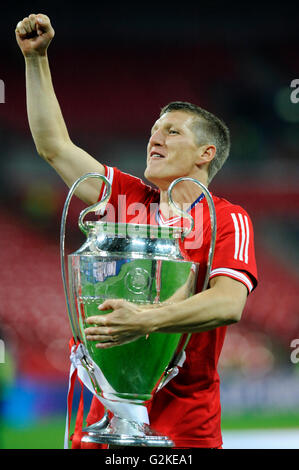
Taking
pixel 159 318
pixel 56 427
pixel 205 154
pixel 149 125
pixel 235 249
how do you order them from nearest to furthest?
pixel 159 318 → pixel 235 249 → pixel 205 154 → pixel 56 427 → pixel 149 125

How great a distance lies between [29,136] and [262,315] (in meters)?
1.58

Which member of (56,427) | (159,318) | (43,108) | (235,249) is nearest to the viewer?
(159,318)

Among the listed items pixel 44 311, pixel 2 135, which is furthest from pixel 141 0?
pixel 44 311

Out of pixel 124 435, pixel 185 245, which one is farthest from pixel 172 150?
pixel 124 435

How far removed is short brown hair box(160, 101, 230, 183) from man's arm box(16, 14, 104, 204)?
214mm

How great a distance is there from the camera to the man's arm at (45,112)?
42.3 inches

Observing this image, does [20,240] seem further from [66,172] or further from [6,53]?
[66,172]

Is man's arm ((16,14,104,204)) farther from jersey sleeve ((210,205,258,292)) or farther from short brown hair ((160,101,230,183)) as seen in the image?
jersey sleeve ((210,205,258,292))

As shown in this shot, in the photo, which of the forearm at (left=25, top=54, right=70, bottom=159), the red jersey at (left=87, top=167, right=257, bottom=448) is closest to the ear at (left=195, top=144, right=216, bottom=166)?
the red jersey at (left=87, top=167, right=257, bottom=448)

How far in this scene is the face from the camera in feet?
4.08

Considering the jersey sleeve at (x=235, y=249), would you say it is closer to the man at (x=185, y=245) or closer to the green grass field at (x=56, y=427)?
the man at (x=185, y=245)

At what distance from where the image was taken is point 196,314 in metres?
0.86

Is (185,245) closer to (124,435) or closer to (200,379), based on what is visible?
(200,379)

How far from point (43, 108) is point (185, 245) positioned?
1.24 feet
